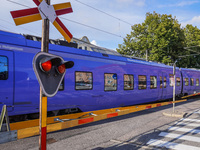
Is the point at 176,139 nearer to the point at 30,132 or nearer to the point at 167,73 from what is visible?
the point at 30,132

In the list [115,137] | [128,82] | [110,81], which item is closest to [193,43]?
[128,82]

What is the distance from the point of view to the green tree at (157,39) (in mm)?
28064

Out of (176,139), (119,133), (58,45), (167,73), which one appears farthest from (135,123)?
(167,73)

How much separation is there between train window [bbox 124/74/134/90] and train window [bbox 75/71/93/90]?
2696 millimetres

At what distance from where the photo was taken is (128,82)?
1016 centimetres

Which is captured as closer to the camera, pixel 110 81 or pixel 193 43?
pixel 110 81

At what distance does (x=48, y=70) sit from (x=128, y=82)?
306 inches

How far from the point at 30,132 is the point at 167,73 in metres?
13.2

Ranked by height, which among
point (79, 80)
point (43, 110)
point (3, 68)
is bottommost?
point (43, 110)

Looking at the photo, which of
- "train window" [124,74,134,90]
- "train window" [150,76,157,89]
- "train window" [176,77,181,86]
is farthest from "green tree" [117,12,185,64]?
"train window" [124,74,134,90]

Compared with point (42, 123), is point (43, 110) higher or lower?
higher

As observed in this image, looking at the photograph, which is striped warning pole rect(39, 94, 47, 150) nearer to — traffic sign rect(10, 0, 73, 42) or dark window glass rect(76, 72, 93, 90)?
traffic sign rect(10, 0, 73, 42)

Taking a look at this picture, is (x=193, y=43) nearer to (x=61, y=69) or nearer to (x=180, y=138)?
(x=180, y=138)

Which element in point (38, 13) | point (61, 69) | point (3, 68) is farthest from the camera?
point (3, 68)
